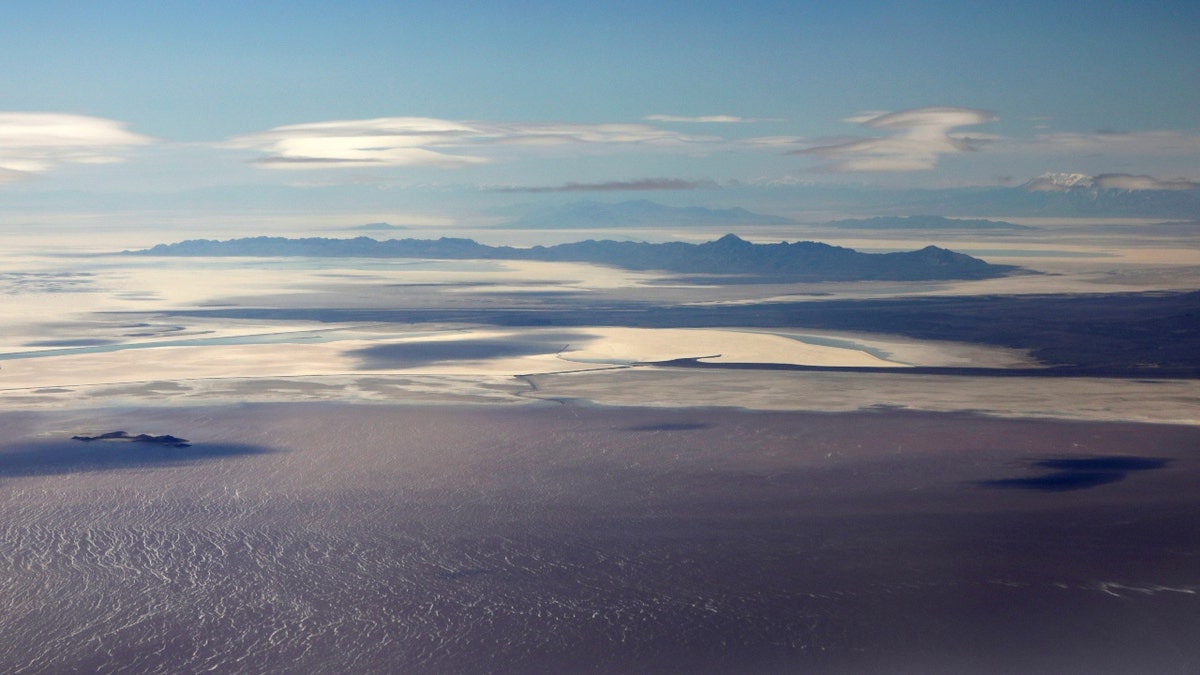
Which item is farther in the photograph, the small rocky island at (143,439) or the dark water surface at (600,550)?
the small rocky island at (143,439)

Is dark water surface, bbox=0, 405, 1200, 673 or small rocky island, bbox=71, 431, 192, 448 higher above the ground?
small rocky island, bbox=71, 431, 192, 448

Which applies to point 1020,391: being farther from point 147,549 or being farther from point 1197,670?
point 147,549

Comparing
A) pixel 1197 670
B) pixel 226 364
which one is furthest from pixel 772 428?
pixel 226 364

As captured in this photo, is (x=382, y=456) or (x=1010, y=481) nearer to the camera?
(x=1010, y=481)

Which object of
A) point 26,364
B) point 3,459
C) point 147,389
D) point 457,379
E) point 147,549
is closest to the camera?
point 147,549

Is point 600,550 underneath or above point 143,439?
underneath

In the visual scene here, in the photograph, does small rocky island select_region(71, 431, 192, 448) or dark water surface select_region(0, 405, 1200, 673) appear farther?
small rocky island select_region(71, 431, 192, 448)

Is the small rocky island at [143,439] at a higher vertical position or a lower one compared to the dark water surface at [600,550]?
higher

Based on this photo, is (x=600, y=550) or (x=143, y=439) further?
(x=143, y=439)
